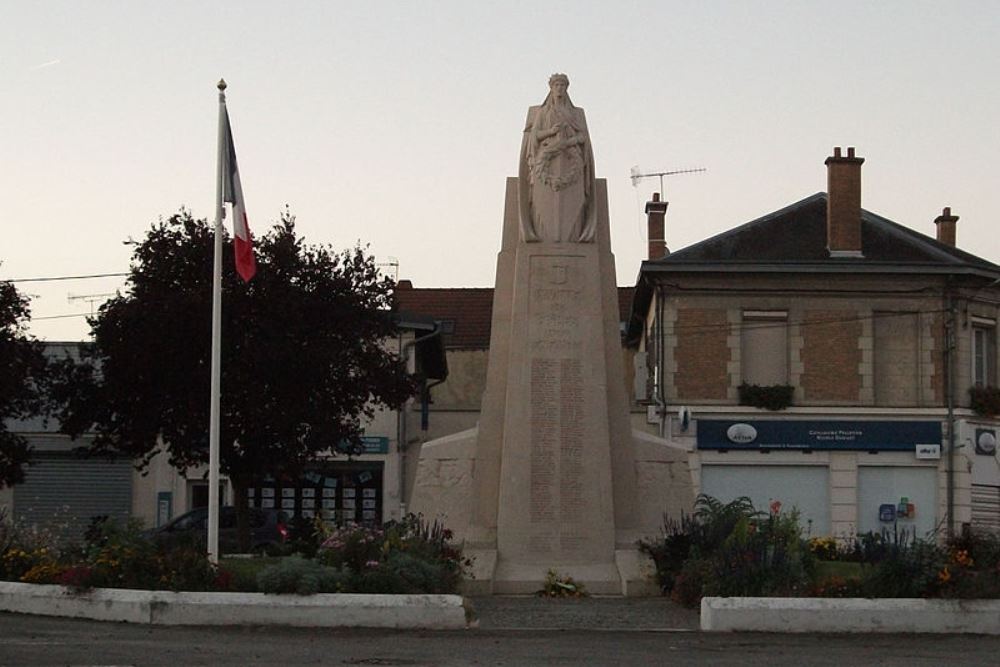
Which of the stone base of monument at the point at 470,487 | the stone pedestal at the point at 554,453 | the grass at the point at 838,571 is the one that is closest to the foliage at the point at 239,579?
the stone pedestal at the point at 554,453

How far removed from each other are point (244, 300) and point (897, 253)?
17.6m

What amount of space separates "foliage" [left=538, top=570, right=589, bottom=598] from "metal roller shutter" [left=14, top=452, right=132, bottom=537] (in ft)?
91.9

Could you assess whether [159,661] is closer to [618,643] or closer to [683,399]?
[618,643]

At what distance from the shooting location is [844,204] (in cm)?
4378

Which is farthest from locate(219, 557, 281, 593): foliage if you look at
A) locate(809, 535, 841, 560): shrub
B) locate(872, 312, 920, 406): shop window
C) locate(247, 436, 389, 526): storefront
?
locate(247, 436, 389, 526): storefront

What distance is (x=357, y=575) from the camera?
18.1 m

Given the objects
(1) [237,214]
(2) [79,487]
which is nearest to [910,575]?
(1) [237,214]

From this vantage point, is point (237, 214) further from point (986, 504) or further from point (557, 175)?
point (986, 504)

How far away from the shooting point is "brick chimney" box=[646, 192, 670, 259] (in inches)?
2009

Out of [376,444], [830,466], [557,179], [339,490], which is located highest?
[557,179]

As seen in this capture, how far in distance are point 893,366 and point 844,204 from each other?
408cm

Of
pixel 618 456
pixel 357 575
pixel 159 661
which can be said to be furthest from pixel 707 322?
pixel 159 661

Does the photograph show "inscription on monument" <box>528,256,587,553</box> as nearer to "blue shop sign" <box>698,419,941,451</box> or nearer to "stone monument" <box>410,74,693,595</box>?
"stone monument" <box>410,74,693,595</box>

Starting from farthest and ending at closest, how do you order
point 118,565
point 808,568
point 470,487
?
point 470,487 → point 808,568 → point 118,565
